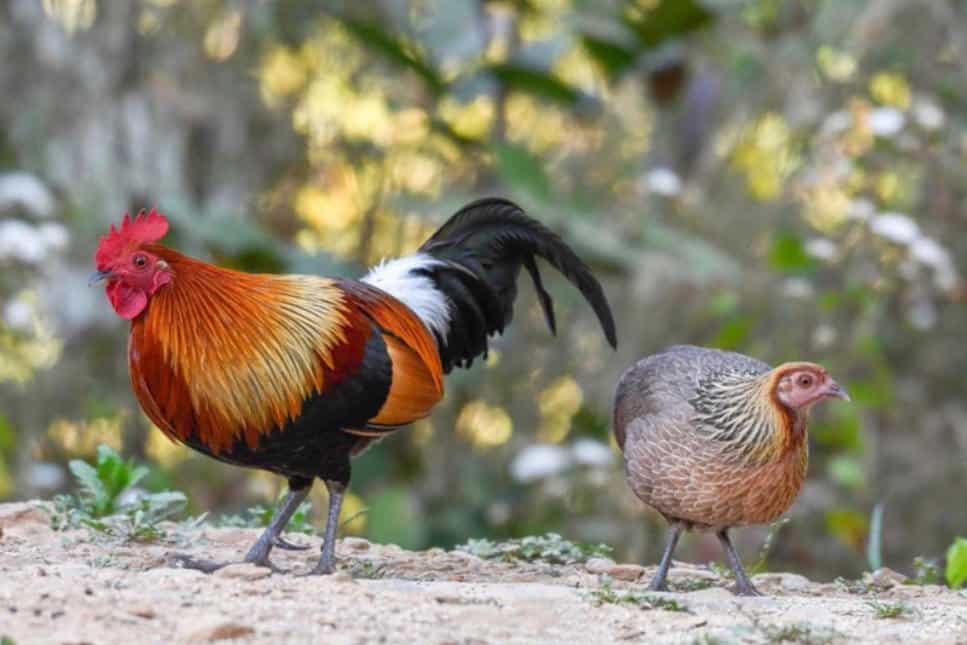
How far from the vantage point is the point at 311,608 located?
14.5 ft

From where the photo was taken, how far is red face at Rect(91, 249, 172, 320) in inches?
206

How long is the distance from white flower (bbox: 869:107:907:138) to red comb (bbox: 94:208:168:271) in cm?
610

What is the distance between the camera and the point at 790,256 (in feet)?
31.9

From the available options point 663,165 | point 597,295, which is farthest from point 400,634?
point 663,165

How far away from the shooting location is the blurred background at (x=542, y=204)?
1026 centimetres

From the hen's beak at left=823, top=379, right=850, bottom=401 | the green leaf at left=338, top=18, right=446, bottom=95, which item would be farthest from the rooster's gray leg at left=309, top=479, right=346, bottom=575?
the green leaf at left=338, top=18, right=446, bottom=95

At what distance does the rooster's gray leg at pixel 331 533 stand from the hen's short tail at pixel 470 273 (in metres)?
0.79

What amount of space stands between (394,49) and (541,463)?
3000mm

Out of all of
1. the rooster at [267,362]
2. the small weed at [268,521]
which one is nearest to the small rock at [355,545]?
the small weed at [268,521]

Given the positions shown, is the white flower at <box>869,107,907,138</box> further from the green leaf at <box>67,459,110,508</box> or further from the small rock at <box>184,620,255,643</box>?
the small rock at <box>184,620,255,643</box>

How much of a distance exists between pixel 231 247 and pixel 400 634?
20.4 feet

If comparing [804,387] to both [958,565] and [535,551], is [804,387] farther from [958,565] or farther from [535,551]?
[535,551]

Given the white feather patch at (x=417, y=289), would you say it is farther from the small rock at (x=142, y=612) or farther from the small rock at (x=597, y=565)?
the small rock at (x=142, y=612)

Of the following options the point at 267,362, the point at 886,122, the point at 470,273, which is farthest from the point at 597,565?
the point at 886,122
